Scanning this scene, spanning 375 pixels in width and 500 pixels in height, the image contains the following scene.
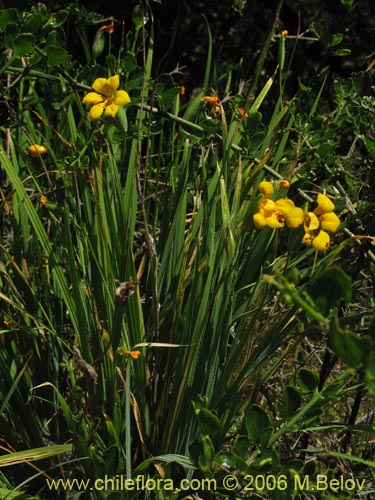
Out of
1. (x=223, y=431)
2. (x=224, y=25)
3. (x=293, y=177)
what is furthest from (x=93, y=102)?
(x=224, y=25)

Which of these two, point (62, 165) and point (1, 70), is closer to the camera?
point (1, 70)

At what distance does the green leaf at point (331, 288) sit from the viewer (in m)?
0.87

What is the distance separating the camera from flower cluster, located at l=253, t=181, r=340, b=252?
4.13 ft

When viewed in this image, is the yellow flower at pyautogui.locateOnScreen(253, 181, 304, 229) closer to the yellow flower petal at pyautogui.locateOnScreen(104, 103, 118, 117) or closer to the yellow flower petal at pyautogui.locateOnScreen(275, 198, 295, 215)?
the yellow flower petal at pyautogui.locateOnScreen(275, 198, 295, 215)

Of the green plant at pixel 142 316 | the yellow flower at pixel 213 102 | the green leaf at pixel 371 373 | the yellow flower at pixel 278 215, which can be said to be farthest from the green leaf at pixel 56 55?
the green leaf at pixel 371 373

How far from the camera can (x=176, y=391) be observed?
4.66ft

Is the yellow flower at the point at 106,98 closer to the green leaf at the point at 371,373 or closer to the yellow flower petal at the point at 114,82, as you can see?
the yellow flower petal at the point at 114,82

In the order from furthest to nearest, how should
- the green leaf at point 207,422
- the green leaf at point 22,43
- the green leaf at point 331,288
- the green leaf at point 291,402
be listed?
the green leaf at point 22,43 < the green leaf at point 291,402 < the green leaf at point 207,422 < the green leaf at point 331,288

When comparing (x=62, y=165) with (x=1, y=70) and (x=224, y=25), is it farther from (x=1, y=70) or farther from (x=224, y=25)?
(x=224, y=25)

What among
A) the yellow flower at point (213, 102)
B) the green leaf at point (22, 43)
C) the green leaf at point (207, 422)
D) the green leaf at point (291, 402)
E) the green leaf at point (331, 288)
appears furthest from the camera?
the yellow flower at point (213, 102)

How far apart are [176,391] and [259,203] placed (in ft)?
1.37

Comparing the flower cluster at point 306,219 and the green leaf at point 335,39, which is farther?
the green leaf at point 335,39

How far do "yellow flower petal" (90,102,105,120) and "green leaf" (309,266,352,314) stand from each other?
689 mm

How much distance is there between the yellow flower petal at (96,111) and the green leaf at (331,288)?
689 millimetres
